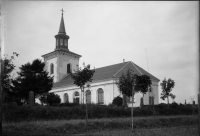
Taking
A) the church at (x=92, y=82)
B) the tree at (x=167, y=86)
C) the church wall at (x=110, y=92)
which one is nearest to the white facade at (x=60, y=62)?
the church at (x=92, y=82)

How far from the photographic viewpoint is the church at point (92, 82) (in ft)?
112

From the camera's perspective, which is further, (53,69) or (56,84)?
(53,69)

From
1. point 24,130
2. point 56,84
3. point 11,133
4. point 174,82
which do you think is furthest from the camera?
point 56,84

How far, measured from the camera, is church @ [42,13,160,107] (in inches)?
1341

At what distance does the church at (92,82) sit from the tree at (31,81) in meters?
6.23

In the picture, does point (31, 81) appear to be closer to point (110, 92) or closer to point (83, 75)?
point (110, 92)

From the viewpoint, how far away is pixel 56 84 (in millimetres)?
46312

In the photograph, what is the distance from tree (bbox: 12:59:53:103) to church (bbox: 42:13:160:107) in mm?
6230

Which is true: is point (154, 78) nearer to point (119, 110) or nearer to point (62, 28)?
point (119, 110)

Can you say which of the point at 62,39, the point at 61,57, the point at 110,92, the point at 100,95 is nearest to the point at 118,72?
the point at 110,92

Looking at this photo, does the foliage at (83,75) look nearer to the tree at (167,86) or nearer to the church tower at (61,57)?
the tree at (167,86)

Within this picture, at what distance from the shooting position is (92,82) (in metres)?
37.4

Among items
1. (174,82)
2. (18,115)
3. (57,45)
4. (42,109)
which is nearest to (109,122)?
(42,109)

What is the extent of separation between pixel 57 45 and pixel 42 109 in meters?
32.2
